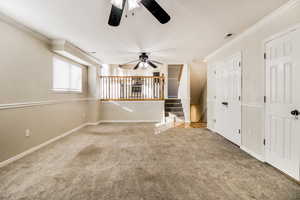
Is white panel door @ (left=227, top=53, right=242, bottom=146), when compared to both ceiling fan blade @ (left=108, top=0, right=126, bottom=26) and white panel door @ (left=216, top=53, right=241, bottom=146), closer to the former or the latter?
white panel door @ (left=216, top=53, right=241, bottom=146)

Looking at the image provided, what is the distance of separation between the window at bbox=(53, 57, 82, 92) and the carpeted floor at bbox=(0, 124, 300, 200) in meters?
1.65

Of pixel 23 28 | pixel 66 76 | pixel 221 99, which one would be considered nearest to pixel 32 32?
pixel 23 28

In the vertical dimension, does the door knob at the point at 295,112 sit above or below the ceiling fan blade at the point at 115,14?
below

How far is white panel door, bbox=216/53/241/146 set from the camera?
3332 millimetres

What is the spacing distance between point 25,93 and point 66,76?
1580 millimetres

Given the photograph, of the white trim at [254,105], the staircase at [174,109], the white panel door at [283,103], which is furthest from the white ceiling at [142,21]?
the staircase at [174,109]

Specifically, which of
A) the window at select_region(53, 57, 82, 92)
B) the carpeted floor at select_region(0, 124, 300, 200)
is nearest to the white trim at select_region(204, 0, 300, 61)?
the carpeted floor at select_region(0, 124, 300, 200)

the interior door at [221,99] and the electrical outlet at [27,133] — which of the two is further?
the interior door at [221,99]

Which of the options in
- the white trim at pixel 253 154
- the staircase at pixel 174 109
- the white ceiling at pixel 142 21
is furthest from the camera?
the staircase at pixel 174 109

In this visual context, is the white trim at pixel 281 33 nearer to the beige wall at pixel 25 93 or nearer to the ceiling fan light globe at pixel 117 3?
the ceiling fan light globe at pixel 117 3

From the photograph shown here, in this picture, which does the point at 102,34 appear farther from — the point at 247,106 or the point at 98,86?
the point at 247,106

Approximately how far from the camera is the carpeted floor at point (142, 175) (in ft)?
5.59

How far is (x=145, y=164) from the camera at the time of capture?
245cm

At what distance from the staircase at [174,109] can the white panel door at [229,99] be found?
2.11 meters
